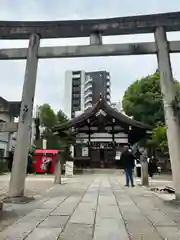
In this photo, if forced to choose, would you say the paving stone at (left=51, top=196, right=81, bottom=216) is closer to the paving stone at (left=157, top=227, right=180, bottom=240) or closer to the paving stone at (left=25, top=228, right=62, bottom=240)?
the paving stone at (left=25, top=228, right=62, bottom=240)

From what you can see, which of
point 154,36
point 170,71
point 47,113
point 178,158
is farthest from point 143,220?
point 47,113

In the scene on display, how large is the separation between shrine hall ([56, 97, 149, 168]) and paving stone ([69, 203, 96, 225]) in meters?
19.2

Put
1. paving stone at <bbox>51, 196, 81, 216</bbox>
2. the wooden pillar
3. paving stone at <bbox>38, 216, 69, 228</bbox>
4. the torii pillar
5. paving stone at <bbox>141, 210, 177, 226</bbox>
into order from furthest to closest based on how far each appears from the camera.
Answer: the torii pillar < the wooden pillar < paving stone at <bbox>51, 196, 81, 216</bbox> < paving stone at <bbox>141, 210, 177, 226</bbox> < paving stone at <bbox>38, 216, 69, 228</bbox>

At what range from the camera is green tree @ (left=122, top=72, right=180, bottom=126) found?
32.4 m

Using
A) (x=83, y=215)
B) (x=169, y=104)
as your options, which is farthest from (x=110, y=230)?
(x=169, y=104)

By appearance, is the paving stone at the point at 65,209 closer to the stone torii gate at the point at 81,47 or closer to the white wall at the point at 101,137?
the stone torii gate at the point at 81,47

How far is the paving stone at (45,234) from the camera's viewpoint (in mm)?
3834

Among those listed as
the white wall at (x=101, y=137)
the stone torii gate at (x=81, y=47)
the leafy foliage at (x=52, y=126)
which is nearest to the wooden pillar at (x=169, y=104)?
the stone torii gate at (x=81, y=47)

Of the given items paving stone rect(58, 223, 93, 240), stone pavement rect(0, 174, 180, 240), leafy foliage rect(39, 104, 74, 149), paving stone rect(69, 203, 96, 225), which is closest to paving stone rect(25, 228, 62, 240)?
stone pavement rect(0, 174, 180, 240)

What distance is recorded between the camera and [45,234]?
4.02 m

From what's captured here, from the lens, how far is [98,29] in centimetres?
855

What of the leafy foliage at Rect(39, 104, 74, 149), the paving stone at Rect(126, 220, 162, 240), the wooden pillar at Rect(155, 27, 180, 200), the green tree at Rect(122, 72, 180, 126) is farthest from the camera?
the green tree at Rect(122, 72, 180, 126)

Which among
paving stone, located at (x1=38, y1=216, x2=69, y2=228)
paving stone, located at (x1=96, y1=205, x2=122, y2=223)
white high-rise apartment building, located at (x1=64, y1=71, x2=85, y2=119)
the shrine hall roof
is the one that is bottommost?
paving stone, located at (x1=38, y1=216, x2=69, y2=228)

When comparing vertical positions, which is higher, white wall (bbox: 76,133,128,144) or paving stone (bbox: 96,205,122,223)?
white wall (bbox: 76,133,128,144)
